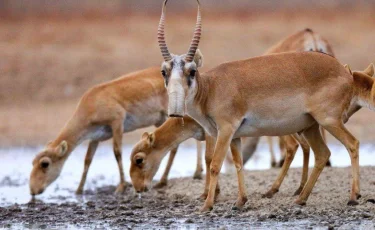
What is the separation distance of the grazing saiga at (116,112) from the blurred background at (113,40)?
224 inches

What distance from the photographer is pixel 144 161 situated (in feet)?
43.2

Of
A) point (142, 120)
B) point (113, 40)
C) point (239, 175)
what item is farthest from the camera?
point (113, 40)

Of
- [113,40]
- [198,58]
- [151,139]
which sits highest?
[113,40]

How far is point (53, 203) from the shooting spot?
14.1 m

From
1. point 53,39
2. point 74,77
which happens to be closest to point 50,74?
point 74,77

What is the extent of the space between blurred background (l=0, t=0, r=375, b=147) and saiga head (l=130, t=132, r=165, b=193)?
8.62 m

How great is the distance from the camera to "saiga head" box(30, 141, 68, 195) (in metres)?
15.0

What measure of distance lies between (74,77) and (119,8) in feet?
30.7

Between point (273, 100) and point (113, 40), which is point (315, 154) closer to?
point (273, 100)

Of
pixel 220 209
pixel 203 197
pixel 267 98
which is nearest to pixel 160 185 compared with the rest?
pixel 203 197

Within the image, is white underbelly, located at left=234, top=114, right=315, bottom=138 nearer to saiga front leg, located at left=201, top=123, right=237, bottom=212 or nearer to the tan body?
the tan body

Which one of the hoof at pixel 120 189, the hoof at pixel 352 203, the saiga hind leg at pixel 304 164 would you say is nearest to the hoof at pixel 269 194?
the saiga hind leg at pixel 304 164

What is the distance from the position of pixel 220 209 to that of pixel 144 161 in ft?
5.50

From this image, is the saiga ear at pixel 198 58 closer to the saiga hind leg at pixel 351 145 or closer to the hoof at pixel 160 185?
the saiga hind leg at pixel 351 145
